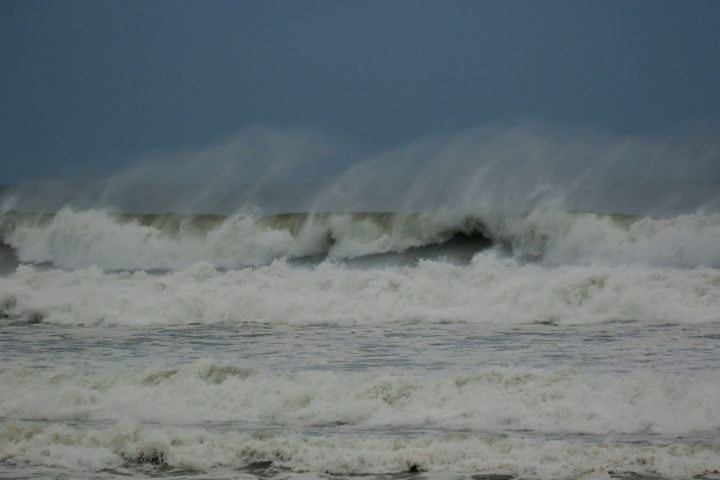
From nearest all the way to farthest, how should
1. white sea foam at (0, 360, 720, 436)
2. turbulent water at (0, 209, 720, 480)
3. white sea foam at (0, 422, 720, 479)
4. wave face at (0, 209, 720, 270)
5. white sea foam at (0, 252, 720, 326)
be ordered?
white sea foam at (0, 422, 720, 479) < turbulent water at (0, 209, 720, 480) < white sea foam at (0, 360, 720, 436) < white sea foam at (0, 252, 720, 326) < wave face at (0, 209, 720, 270)

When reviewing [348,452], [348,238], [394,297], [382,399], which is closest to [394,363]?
[382,399]

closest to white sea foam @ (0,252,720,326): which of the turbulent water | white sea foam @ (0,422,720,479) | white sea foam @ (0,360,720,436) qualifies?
the turbulent water

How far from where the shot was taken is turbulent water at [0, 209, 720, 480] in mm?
8547

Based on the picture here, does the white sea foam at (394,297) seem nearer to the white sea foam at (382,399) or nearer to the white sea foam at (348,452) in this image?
the white sea foam at (382,399)

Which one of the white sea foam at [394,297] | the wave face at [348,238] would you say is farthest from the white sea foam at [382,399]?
the wave face at [348,238]

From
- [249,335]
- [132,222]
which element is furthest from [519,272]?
[132,222]

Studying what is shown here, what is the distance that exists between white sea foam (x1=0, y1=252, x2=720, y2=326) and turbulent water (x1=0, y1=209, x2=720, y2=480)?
0.05m

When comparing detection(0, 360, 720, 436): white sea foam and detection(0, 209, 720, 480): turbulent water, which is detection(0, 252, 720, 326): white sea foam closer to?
detection(0, 209, 720, 480): turbulent water

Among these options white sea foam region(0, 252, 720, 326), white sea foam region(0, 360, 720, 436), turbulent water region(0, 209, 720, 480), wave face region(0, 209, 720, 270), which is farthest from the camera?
wave face region(0, 209, 720, 270)

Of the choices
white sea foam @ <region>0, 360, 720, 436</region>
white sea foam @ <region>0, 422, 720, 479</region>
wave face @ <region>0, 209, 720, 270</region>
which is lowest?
white sea foam @ <region>0, 422, 720, 479</region>

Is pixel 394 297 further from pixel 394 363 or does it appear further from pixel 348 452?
pixel 348 452

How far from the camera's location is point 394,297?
62.0 feet

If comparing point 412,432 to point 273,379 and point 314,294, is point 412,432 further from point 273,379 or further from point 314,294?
point 314,294

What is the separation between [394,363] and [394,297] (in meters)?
6.24
